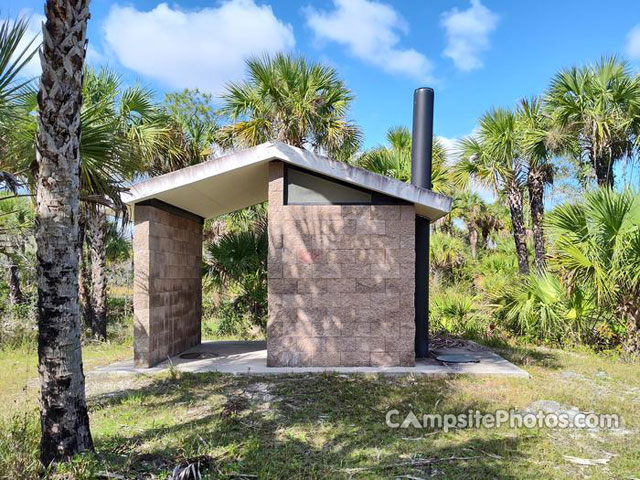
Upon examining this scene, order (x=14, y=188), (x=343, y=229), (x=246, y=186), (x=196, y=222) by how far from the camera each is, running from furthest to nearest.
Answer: (x=196, y=222)
(x=246, y=186)
(x=343, y=229)
(x=14, y=188)

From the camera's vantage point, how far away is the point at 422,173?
8.71 metres

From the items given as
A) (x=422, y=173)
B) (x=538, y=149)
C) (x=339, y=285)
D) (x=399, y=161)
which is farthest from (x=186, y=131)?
(x=538, y=149)

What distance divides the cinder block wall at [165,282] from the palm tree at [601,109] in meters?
9.09

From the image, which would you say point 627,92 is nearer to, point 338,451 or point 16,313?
point 338,451

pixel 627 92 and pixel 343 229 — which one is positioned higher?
pixel 627 92

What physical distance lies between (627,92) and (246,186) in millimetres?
8660

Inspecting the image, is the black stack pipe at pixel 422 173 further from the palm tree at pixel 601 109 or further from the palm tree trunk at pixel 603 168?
the palm tree trunk at pixel 603 168

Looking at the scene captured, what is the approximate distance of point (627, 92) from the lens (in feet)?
35.4

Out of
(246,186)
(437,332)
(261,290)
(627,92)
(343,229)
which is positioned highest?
(627,92)

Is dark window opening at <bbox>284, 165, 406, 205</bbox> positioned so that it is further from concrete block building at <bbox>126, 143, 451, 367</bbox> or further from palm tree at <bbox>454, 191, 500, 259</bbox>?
palm tree at <bbox>454, 191, 500, 259</bbox>

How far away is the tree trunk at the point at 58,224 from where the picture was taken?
3.67m

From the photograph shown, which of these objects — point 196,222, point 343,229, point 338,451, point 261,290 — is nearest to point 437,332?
point 261,290

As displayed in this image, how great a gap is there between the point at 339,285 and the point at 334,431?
301 centimetres

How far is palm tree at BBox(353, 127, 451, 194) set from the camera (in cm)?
1266
